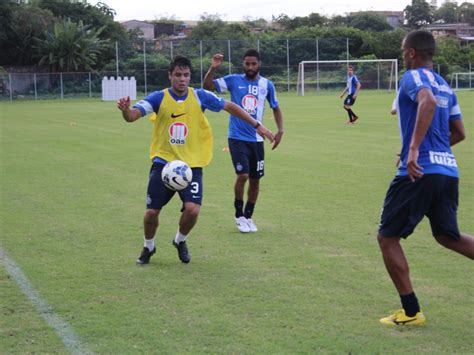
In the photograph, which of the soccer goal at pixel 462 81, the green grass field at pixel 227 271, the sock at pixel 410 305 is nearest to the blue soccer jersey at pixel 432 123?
the sock at pixel 410 305

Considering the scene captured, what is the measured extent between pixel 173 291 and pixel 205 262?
1165 mm

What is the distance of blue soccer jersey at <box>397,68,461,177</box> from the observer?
17.9 ft

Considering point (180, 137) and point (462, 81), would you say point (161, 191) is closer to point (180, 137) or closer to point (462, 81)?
point (180, 137)

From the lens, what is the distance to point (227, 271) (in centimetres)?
748

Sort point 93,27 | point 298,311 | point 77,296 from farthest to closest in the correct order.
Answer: point 93,27, point 77,296, point 298,311

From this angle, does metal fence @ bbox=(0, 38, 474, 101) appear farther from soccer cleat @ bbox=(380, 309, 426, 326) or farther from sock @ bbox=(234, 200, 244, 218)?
soccer cleat @ bbox=(380, 309, 426, 326)

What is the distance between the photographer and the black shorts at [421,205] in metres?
5.48

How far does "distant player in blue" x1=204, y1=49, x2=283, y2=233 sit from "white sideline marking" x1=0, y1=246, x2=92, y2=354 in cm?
287

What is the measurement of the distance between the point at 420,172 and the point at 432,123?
15.4 inches

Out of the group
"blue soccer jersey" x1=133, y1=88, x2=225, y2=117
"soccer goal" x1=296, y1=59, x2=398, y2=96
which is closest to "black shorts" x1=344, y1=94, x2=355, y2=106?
"blue soccer jersey" x1=133, y1=88, x2=225, y2=117

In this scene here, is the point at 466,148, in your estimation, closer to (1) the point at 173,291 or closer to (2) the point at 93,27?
(1) the point at 173,291

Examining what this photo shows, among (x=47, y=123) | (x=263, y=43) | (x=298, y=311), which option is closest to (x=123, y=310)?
(x=298, y=311)

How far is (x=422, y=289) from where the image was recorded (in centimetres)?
674

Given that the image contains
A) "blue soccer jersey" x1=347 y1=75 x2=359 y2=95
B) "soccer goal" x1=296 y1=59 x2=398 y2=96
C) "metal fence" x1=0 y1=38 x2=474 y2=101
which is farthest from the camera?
"soccer goal" x1=296 y1=59 x2=398 y2=96
